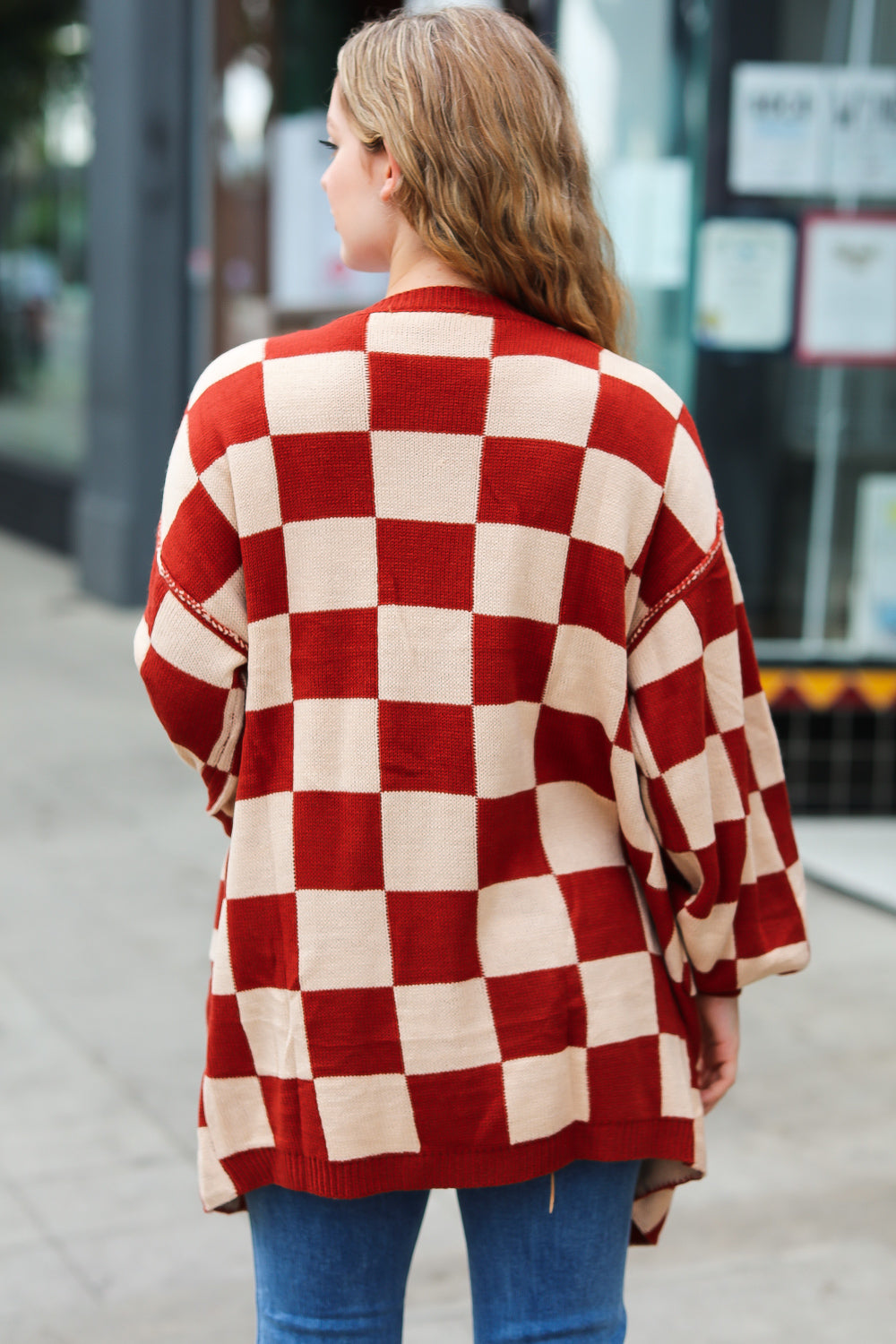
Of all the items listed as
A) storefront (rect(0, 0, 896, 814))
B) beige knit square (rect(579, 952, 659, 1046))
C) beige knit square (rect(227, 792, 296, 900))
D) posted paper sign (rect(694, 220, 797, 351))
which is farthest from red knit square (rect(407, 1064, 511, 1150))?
posted paper sign (rect(694, 220, 797, 351))

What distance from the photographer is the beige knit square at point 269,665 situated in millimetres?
1426

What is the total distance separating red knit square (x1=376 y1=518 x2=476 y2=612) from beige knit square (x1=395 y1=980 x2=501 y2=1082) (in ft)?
1.12

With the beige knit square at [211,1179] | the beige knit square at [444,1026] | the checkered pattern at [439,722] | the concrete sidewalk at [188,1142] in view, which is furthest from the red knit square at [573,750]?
the concrete sidewalk at [188,1142]

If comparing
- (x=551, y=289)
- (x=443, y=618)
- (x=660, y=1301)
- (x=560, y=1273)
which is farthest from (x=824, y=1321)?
(x=551, y=289)

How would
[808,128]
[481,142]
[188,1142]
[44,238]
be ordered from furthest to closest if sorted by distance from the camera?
1. [44,238]
2. [808,128]
3. [188,1142]
4. [481,142]

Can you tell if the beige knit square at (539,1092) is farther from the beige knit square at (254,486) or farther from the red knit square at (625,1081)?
the beige knit square at (254,486)

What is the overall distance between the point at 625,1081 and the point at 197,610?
58 centimetres

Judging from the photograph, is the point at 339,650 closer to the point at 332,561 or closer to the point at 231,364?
the point at 332,561

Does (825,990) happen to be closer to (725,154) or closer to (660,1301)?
(660,1301)

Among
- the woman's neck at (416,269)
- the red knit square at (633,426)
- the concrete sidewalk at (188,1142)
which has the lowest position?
the concrete sidewalk at (188,1142)

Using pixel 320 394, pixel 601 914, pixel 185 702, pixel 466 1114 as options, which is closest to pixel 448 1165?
pixel 466 1114

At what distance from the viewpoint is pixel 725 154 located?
5.18m

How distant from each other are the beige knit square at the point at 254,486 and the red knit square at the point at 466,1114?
1.70 ft

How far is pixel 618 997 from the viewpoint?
1.47 metres
